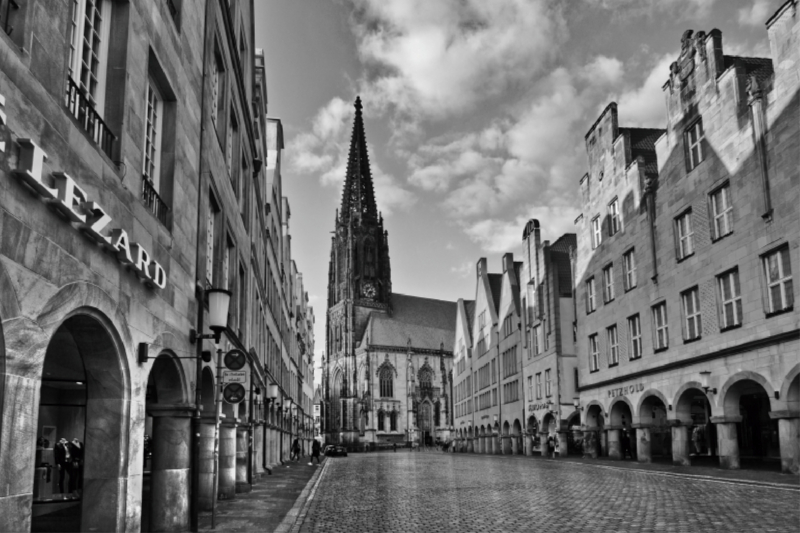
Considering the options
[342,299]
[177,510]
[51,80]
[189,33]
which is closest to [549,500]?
[177,510]

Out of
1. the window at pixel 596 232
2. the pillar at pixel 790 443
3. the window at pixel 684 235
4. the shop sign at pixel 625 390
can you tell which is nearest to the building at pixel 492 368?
the window at pixel 596 232

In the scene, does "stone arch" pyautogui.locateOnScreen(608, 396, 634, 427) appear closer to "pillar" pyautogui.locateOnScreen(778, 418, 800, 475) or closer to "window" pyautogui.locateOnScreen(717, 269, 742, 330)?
"window" pyautogui.locateOnScreen(717, 269, 742, 330)

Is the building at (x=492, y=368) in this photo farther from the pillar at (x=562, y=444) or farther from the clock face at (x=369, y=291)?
the clock face at (x=369, y=291)

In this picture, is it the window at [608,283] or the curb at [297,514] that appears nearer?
the curb at [297,514]

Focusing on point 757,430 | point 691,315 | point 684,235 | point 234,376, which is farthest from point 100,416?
point 757,430

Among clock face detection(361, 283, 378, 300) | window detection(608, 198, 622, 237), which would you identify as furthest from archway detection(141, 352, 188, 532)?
clock face detection(361, 283, 378, 300)

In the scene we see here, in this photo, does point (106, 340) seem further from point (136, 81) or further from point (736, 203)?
point (736, 203)

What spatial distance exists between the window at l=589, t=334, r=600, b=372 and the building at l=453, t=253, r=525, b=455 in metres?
13.0

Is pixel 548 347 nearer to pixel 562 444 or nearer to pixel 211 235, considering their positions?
pixel 562 444

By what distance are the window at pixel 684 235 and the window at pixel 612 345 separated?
7.69 meters

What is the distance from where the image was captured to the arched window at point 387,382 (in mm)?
125125

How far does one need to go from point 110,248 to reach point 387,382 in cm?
11955

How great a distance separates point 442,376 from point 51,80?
415 ft

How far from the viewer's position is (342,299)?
424 feet
